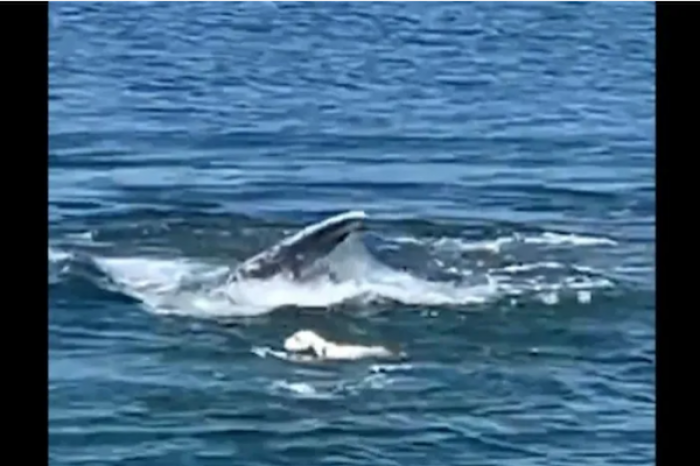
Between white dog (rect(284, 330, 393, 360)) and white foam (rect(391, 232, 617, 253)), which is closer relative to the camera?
white dog (rect(284, 330, 393, 360))

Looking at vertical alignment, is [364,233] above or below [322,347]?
above

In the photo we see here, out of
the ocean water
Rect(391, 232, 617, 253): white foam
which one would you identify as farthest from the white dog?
Rect(391, 232, 617, 253): white foam

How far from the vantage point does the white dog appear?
1.64 m

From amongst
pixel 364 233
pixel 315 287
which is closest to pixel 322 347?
pixel 315 287

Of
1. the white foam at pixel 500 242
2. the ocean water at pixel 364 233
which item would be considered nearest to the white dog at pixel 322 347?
the ocean water at pixel 364 233

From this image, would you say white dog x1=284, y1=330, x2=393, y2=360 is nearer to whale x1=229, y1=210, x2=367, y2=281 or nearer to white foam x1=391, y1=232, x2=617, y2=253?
whale x1=229, y1=210, x2=367, y2=281

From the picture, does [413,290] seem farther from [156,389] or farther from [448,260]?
[156,389]

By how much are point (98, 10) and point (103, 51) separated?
7cm

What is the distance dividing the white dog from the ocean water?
0.01 metres

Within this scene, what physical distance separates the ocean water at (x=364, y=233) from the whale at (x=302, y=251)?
0.02 m

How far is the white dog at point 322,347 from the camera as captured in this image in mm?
1644

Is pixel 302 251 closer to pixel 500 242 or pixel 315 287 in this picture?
pixel 315 287

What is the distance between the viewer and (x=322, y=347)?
5.48 ft

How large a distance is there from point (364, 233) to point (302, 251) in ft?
0.44
